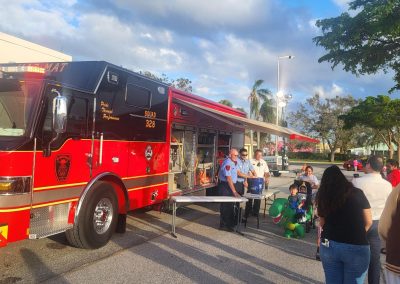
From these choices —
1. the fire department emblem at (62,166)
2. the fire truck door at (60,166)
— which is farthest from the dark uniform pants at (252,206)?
the fire department emblem at (62,166)

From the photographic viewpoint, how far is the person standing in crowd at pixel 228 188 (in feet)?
27.5

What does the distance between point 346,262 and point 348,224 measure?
0.31 metres

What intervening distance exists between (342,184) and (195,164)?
6.91m

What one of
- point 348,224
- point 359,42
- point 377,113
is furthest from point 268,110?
point 348,224

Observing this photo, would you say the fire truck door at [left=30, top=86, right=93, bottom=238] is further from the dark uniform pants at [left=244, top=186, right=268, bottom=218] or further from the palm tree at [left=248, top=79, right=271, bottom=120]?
the palm tree at [left=248, top=79, right=271, bottom=120]

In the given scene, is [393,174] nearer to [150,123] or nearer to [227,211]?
[227,211]

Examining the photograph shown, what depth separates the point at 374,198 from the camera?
4668mm

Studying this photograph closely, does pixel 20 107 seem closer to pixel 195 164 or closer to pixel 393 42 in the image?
pixel 195 164

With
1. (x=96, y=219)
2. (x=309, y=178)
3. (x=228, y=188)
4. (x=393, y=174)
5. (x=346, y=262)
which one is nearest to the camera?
(x=346, y=262)

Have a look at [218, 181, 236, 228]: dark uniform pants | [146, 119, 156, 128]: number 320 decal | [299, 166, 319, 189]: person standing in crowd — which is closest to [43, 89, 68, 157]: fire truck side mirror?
[146, 119, 156, 128]: number 320 decal

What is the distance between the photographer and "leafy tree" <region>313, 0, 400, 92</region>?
13.0 metres

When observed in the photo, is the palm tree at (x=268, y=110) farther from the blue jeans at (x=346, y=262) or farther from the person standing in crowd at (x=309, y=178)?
the blue jeans at (x=346, y=262)

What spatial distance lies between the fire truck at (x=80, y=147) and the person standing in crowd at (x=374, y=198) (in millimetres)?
3827

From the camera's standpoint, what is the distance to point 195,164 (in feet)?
34.1
